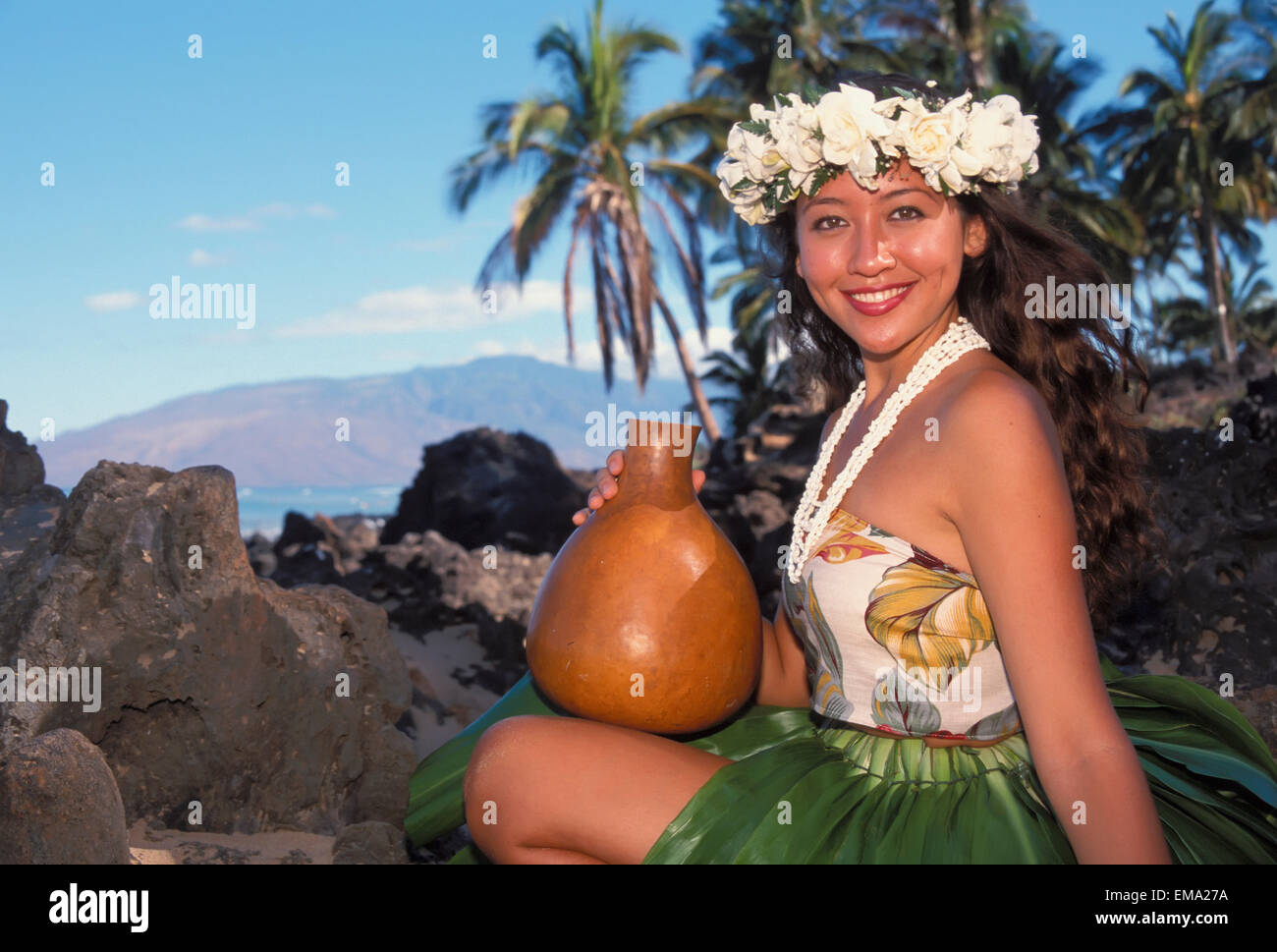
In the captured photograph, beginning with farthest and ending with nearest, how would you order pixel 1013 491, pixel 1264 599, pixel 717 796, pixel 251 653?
1. pixel 1264 599
2. pixel 251 653
3. pixel 717 796
4. pixel 1013 491

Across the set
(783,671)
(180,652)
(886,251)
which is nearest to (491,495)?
(180,652)

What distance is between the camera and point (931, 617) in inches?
88.1

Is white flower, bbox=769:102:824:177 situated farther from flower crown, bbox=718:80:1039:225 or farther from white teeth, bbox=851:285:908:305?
white teeth, bbox=851:285:908:305

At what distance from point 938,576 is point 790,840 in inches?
23.3

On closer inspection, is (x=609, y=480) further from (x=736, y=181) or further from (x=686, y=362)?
(x=686, y=362)

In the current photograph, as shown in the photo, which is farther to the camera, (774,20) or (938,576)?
(774,20)

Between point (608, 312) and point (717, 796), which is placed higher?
point (608, 312)

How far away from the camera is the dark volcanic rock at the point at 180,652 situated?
9.99 ft

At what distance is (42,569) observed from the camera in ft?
10.2

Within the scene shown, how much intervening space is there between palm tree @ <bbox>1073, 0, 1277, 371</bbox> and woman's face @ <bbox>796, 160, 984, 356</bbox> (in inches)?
1142

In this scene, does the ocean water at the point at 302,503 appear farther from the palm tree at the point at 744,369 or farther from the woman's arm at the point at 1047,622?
the woman's arm at the point at 1047,622

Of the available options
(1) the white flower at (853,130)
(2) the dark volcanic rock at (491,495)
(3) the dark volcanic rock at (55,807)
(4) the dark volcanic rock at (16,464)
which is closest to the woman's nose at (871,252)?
(1) the white flower at (853,130)
